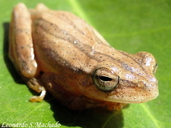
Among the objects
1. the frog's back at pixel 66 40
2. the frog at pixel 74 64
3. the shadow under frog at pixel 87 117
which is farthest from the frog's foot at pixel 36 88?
the frog's back at pixel 66 40

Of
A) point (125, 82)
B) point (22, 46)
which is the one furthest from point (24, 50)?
point (125, 82)

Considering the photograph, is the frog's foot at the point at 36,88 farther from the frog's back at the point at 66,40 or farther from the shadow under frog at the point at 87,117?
the frog's back at the point at 66,40

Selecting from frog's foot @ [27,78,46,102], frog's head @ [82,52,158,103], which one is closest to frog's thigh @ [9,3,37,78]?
frog's foot @ [27,78,46,102]

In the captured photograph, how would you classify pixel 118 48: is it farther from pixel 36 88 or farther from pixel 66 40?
pixel 36 88

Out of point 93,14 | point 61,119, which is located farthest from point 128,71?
point 93,14

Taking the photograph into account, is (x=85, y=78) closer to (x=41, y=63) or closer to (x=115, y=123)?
(x=115, y=123)
